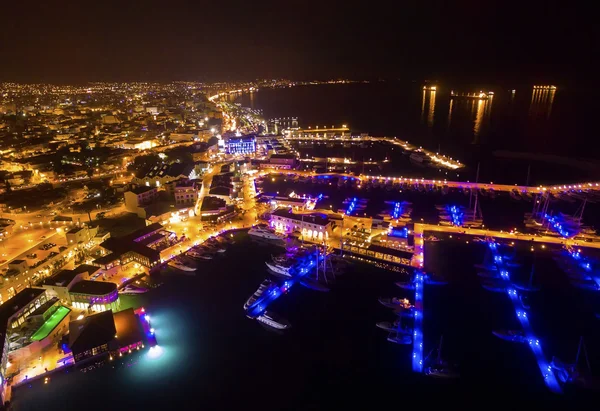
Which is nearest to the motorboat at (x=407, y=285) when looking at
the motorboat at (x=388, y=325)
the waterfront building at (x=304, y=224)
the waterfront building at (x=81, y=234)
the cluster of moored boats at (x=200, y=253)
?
the motorboat at (x=388, y=325)

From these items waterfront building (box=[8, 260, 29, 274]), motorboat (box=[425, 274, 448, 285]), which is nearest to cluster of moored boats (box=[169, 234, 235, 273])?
waterfront building (box=[8, 260, 29, 274])

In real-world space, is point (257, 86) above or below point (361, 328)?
above

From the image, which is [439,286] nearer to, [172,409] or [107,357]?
[172,409]

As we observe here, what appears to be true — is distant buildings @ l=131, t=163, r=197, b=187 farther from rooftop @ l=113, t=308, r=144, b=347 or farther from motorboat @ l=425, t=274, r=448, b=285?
motorboat @ l=425, t=274, r=448, b=285

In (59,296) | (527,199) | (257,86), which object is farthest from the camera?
(257,86)

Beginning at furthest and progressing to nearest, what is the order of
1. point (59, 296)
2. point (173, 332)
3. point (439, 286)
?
point (439, 286)
point (59, 296)
point (173, 332)

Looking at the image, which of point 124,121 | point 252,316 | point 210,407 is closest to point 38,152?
point 124,121

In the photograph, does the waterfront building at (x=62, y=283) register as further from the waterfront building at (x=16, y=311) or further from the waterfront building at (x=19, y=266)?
the waterfront building at (x=19, y=266)
